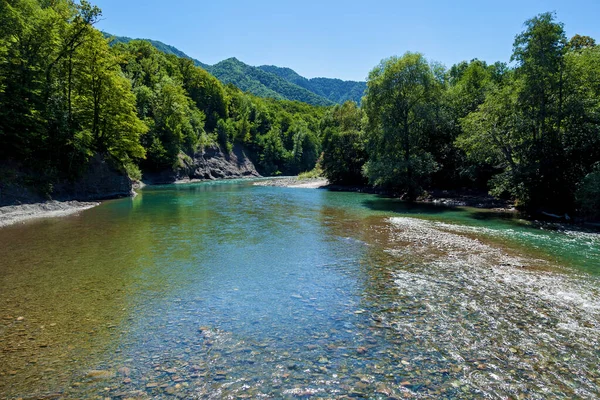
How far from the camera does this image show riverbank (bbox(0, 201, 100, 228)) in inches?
900

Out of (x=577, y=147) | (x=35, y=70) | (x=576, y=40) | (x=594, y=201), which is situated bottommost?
(x=594, y=201)

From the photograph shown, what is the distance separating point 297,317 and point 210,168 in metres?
85.7

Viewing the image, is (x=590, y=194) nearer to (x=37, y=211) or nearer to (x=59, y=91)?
(x=37, y=211)

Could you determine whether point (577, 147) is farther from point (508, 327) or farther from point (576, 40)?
point (576, 40)

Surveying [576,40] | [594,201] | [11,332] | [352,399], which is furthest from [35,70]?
[576,40]

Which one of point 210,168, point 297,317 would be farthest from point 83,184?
point 210,168

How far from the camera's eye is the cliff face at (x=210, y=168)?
71375mm

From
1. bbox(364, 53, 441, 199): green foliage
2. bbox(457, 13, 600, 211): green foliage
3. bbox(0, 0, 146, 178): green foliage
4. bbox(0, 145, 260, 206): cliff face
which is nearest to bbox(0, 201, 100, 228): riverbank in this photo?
bbox(0, 145, 260, 206): cliff face

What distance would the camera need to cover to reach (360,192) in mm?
51469

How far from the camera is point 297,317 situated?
30.9 feet

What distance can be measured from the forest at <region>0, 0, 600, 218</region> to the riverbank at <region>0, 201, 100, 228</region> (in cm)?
228

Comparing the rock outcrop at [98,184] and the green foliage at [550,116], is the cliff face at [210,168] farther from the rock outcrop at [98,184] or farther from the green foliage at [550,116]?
the green foliage at [550,116]

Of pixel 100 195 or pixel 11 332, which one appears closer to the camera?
pixel 11 332

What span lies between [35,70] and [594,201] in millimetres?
46104
